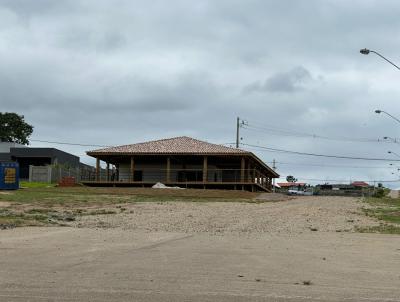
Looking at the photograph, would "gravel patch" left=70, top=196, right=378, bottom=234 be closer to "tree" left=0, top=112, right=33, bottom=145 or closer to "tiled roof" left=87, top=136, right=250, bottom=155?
"tiled roof" left=87, top=136, right=250, bottom=155

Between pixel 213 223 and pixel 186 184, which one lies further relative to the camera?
pixel 186 184

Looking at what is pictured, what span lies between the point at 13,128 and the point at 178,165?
61.1m

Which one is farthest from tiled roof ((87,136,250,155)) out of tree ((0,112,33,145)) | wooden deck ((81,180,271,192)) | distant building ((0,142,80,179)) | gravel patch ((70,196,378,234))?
tree ((0,112,33,145))

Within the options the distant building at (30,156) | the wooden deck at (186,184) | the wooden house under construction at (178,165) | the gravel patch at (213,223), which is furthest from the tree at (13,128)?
the gravel patch at (213,223)

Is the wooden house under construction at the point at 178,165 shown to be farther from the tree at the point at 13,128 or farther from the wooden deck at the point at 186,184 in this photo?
the tree at the point at 13,128

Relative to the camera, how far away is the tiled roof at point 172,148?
5762 cm

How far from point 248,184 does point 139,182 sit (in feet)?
34.1

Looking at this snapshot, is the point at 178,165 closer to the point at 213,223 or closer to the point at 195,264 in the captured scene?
the point at 213,223

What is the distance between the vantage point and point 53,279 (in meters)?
9.24

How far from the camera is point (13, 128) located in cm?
11550

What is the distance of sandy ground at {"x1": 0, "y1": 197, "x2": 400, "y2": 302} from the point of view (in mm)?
8391

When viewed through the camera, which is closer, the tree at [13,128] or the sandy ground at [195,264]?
the sandy ground at [195,264]

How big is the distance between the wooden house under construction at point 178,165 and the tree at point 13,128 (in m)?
53.2

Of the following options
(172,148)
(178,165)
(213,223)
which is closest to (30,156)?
(178,165)
